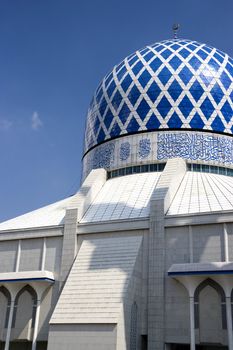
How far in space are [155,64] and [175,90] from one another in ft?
7.07

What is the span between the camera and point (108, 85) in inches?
929

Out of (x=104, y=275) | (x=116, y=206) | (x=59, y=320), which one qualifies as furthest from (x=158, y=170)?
(x=59, y=320)

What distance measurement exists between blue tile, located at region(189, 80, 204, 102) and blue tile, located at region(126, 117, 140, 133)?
306 centimetres

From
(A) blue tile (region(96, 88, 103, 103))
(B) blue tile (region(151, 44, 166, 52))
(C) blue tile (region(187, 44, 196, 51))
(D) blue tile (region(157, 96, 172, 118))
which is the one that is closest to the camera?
(D) blue tile (region(157, 96, 172, 118))

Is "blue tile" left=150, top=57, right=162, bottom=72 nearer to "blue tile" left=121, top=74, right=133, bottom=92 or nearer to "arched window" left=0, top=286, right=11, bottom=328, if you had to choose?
"blue tile" left=121, top=74, right=133, bottom=92

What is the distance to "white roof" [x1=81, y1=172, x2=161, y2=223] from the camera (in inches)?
647

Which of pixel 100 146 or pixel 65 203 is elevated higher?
pixel 100 146

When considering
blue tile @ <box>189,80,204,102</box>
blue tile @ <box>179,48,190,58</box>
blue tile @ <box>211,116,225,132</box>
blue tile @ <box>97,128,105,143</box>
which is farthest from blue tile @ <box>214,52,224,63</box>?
blue tile @ <box>97,128,105,143</box>

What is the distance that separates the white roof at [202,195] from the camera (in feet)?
49.6

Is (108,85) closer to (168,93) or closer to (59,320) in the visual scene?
(168,93)

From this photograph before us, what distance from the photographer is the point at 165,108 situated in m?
20.9

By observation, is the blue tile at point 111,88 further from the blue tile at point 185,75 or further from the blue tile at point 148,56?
the blue tile at point 185,75

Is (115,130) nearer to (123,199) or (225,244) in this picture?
(123,199)

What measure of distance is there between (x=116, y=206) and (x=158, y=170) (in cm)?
360
